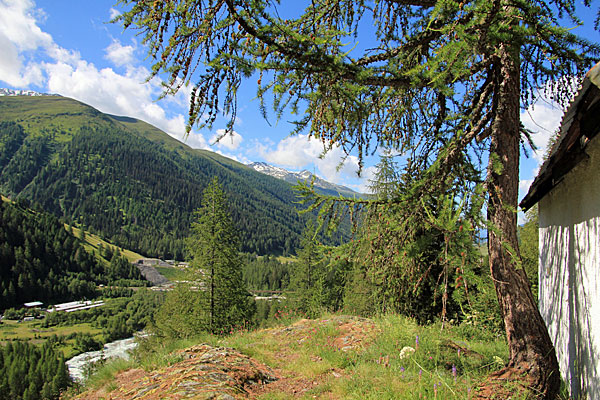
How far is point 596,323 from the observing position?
134 inches

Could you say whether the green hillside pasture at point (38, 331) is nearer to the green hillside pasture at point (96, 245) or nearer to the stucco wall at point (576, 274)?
the green hillside pasture at point (96, 245)

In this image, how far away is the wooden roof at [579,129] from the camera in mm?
2801

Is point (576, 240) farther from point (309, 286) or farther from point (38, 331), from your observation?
point (38, 331)

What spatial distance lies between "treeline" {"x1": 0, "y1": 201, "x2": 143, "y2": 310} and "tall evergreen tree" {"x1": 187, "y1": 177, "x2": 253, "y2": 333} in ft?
419

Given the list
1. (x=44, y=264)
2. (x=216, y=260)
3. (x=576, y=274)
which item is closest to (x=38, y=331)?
(x=44, y=264)

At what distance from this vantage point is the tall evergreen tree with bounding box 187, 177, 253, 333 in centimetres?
1909

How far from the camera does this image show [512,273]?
356cm

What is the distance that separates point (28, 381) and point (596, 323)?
240ft

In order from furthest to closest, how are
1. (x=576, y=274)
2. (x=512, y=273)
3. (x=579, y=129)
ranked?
(x=576, y=274) < (x=512, y=273) < (x=579, y=129)

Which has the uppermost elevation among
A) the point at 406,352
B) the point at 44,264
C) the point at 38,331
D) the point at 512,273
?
the point at 512,273

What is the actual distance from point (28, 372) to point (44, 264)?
288ft

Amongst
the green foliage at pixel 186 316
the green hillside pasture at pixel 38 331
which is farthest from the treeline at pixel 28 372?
the green foliage at pixel 186 316

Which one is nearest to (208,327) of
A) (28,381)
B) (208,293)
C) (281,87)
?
(208,293)

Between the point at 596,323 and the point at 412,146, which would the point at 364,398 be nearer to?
the point at 596,323
